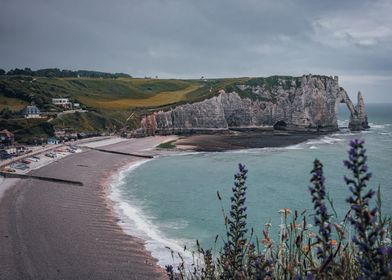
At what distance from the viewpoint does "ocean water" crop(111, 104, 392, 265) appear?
2930 centimetres

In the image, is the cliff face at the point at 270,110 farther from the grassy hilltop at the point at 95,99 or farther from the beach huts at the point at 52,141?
the beach huts at the point at 52,141

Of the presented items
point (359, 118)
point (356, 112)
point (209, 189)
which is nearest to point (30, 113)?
point (209, 189)

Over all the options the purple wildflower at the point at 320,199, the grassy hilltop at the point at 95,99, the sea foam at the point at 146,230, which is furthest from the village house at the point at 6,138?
the purple wildflower at the point at 320,199

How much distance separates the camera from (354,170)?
12.3 feet

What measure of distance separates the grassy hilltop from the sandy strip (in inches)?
1648

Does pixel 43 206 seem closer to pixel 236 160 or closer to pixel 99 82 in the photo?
pixel 236 160

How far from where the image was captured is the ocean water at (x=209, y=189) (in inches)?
1153

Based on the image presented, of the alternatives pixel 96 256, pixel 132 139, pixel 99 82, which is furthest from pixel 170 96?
pixel 96 256

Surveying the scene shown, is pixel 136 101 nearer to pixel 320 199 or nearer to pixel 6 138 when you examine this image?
pixel 6 138

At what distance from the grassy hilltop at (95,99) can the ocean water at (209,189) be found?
31156 millimetres

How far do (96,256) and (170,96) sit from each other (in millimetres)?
116831

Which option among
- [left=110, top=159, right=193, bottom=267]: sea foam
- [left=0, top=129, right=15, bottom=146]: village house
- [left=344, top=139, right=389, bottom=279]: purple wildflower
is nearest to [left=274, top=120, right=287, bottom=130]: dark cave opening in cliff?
[left=0, top=129, right=15, bottom=146]: village house

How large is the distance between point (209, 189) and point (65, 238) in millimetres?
19923

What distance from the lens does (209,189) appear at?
4384cm
